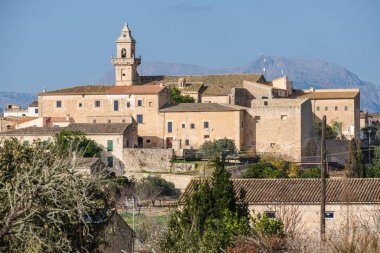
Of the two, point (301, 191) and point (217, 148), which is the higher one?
point (217, 148)

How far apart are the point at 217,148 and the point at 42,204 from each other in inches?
1642

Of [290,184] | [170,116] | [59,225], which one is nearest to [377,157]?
[170,116]

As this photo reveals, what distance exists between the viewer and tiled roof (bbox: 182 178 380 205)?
35375 millimetres

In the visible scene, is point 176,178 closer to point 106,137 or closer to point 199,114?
point 106,137

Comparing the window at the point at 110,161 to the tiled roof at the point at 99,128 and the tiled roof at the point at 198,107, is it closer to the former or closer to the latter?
the tiled roof at the point at 99,128

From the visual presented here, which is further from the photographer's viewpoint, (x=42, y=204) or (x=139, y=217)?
(x=139, y=217)

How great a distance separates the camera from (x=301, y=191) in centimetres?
3659

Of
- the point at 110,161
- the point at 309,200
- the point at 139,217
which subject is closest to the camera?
the point at 309,200

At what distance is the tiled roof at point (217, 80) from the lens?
7100cm

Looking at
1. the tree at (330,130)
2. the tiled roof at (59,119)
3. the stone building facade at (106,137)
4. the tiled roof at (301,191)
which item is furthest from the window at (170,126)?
the tiled roof at (301,191)

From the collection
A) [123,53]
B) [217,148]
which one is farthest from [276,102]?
[123,53]

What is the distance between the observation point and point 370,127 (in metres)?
90.2

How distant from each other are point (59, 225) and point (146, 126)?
44.4m

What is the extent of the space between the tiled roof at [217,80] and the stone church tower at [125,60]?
1.78 metres
